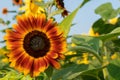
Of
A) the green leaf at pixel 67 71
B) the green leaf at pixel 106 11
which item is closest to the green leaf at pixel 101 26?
the green leaf at pixel 106 11

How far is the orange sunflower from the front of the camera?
4.17 feet

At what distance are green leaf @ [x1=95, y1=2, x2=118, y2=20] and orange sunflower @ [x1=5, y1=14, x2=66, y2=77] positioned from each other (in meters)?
0.59

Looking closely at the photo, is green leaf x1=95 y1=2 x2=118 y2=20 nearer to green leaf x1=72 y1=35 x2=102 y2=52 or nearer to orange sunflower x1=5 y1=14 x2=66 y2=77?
green leaf x1=72 y1=35 x2=102 y2=52

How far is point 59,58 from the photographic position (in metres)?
1.26

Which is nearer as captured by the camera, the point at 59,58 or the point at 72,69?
the point at 59,58

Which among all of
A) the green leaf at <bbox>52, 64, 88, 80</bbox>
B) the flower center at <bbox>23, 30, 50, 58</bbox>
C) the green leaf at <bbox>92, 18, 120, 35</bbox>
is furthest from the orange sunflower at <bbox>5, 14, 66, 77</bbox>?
the green leaf at <bbox>92, 18, 120, 35</bbox>

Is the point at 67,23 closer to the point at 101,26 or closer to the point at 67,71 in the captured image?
the point at 67,71

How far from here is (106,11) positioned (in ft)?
6.34

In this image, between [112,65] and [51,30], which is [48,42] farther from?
[112,65]

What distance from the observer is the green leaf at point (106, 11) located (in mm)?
1884

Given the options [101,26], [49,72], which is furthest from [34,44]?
[101,26]

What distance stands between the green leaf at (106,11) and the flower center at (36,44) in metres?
0.58

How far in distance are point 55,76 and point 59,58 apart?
0.47 ft

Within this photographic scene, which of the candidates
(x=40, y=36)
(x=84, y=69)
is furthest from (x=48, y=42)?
(x=84, y=69)
